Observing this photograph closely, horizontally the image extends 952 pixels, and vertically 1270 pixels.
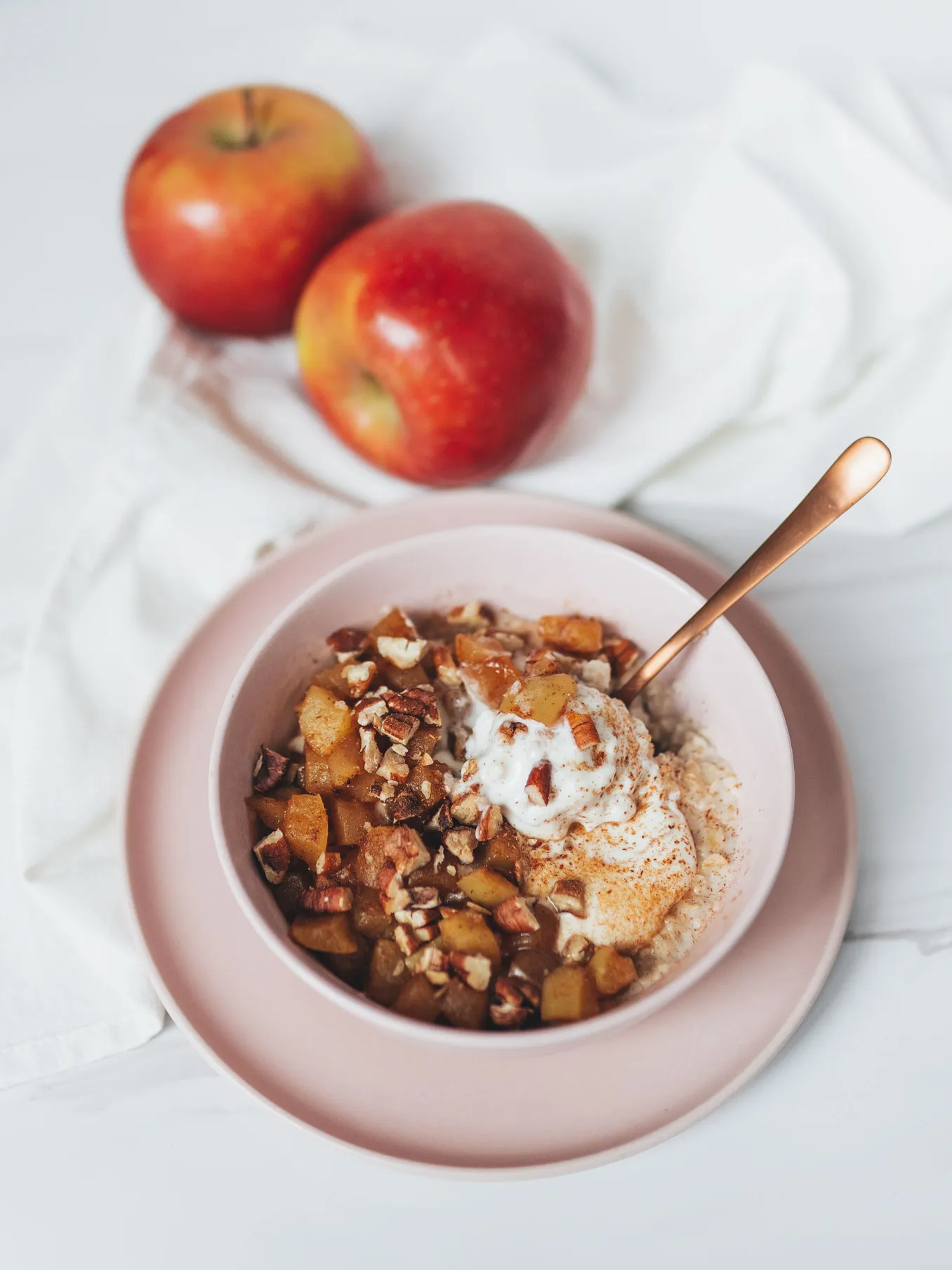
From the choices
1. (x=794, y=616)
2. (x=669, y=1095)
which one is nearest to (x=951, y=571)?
(x=794, y=616)

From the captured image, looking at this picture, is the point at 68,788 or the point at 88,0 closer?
the point at 68,788

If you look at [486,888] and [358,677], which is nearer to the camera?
[486,888]

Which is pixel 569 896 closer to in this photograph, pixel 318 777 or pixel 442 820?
pixel 442 820

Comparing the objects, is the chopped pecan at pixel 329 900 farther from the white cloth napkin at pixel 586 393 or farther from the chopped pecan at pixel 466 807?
the white cloth napkin at pixel 586 393

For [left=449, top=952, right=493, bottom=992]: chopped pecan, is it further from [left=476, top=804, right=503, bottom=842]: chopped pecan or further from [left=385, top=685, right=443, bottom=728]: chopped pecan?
[left=385, top=685, right=443, bottom=728]: chopped pecan

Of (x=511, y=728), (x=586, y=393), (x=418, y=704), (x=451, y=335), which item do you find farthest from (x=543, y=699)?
(x=586, y=393)

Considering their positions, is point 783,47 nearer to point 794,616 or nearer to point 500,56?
point 500,56
